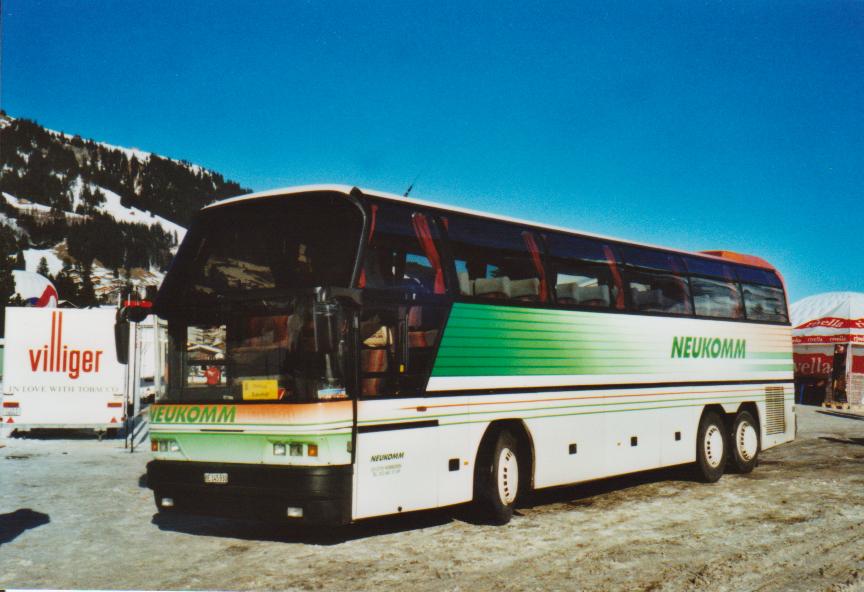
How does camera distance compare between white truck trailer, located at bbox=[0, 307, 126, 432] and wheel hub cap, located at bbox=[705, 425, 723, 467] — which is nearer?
wheel hub cap, located at bbox=[705, 425, 723, 467]

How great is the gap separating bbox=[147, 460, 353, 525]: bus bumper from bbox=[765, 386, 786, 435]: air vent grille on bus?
33.6 feet

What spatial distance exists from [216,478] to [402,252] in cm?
292

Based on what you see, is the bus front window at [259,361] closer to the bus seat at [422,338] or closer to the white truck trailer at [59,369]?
the bus seat at [422,338]

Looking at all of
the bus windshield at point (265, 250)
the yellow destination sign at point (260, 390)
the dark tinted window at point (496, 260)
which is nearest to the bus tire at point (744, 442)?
the dark tinted window at point (496, 260)

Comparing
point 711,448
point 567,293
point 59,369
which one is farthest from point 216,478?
point 59,369

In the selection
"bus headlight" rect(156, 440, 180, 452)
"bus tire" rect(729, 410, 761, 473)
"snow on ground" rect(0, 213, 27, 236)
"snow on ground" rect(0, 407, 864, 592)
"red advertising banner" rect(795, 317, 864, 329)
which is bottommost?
"snow on ground" rect(0, 407, 864, 592)

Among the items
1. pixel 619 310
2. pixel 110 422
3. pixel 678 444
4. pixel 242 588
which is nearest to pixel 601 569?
pixel 242 588

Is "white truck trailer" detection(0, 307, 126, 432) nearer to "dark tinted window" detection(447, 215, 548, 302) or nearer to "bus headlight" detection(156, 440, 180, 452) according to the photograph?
"bus headlight" detection(156, 440, 180, 452)

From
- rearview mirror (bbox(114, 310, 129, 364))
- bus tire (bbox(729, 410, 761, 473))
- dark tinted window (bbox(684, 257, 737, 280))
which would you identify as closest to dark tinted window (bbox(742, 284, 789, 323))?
dark tinted window (bbox(684, 257, 737, 280))

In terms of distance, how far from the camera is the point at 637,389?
40.9 feet

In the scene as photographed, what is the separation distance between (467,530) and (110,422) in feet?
43.7

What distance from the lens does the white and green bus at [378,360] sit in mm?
8023

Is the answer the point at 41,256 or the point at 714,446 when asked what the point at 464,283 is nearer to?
the point at 714,446

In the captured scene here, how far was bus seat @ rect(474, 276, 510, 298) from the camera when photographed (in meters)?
9.79
